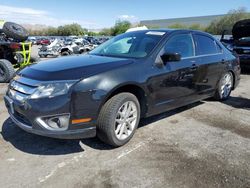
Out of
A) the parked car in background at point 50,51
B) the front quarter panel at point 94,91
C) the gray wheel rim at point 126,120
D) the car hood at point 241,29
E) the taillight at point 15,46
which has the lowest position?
the parked car in background at point 50,51

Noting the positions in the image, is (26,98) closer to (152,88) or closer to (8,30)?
(152,88)

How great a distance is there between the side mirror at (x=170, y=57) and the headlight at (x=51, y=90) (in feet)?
5.21

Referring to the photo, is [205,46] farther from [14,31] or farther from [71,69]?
[14,31]

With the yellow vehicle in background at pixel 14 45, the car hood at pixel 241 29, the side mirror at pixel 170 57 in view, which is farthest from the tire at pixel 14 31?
the car hood at pixel 241 29

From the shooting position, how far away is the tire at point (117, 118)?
3.27m

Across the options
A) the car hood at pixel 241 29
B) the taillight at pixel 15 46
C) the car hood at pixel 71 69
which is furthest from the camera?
the car hood at pixel 241 29

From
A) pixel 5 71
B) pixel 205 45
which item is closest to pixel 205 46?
pixel 205 45

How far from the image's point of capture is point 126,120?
359 cm

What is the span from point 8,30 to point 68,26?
98.7 metres

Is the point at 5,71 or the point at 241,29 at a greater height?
the point at 241,29

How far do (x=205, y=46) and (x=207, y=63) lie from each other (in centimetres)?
36

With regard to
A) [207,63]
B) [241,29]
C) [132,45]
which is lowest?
[207,63]

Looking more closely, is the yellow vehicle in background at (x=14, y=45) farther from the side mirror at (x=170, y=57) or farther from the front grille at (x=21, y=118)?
the side mirror at (x=170, y=57)

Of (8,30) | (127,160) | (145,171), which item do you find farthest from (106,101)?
(8,30)
